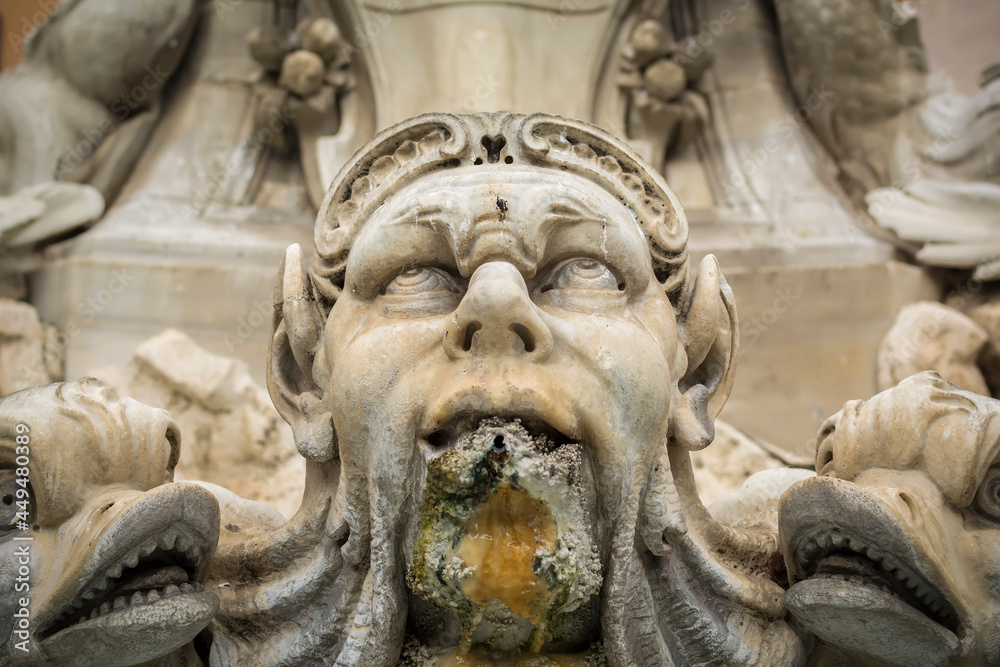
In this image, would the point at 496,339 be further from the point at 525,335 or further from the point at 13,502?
the point at 13,502

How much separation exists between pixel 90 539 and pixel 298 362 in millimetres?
511

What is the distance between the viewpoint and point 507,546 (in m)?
1.51

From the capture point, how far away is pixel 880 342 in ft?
10.3

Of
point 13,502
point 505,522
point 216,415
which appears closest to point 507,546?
point 505,522

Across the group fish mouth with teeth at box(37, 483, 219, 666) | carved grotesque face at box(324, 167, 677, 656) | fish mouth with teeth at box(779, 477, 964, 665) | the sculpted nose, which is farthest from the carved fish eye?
fish mouth with teeth at box(37, 483, 219, 666)

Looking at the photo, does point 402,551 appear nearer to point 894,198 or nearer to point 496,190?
point 496,190

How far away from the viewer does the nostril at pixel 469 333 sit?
1.54 meters

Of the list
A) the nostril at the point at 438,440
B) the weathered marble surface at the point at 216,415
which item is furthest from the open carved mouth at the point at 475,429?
the weathered marble surface at the point at 216,415

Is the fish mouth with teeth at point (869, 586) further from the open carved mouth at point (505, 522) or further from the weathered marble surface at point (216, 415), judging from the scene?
the weathered marble surface at point (216, 415)

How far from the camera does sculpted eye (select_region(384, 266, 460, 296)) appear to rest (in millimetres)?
1709

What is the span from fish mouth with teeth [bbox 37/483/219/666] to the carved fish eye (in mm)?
1342

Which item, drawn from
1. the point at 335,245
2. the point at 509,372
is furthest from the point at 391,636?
the point at 335,245

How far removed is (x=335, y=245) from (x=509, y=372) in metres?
0.51

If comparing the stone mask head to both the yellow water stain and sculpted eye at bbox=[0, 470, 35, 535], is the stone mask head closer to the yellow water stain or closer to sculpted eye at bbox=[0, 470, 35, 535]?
the yellow water stain
